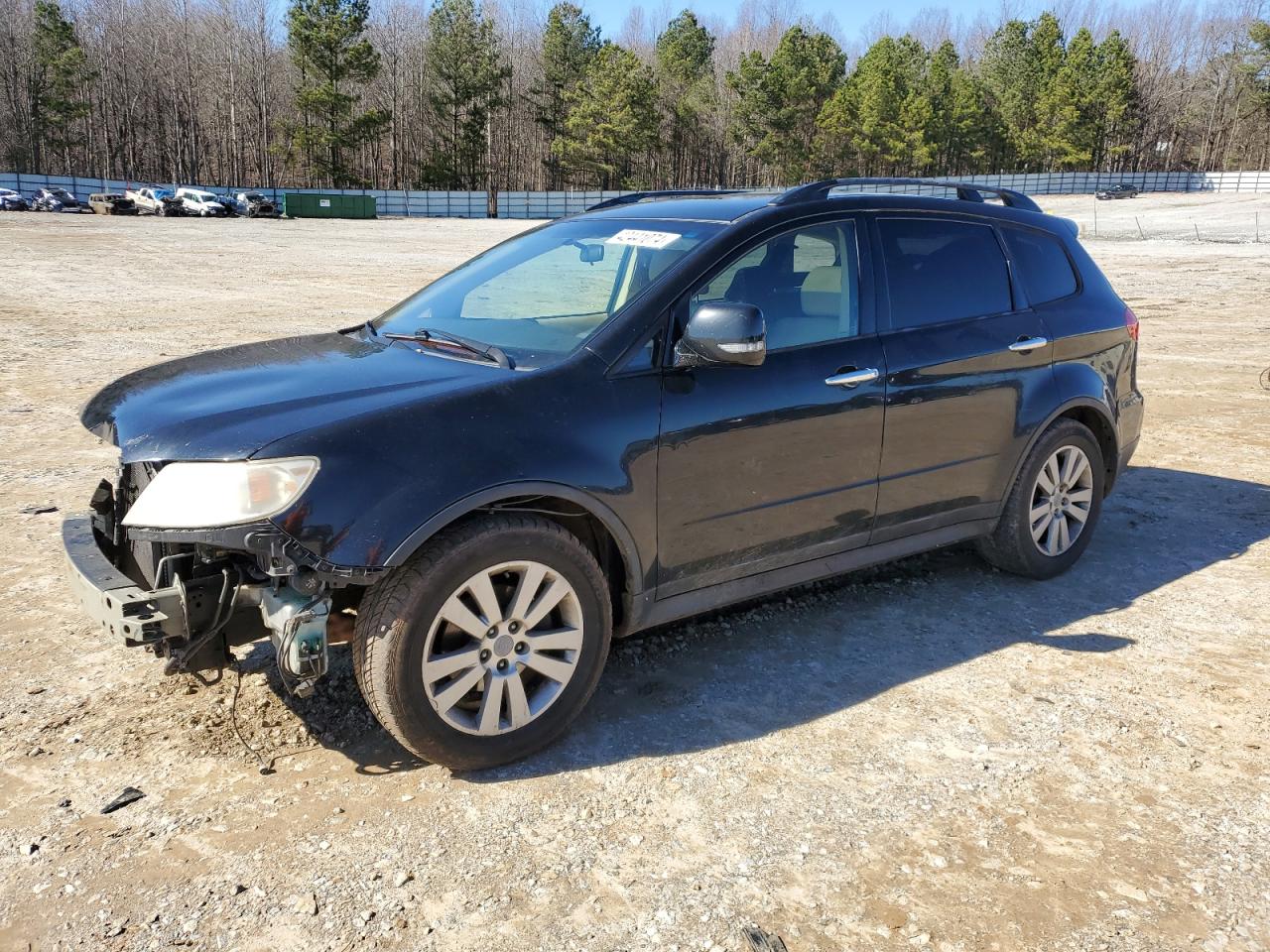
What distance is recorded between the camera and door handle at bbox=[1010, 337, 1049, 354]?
15.3 feet

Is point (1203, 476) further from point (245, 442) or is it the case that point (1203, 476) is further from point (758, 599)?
point (245, 442)

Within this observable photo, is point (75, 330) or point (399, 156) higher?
point (399, 156)

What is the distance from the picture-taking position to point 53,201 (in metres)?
53.1

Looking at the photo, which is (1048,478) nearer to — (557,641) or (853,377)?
(853,377)

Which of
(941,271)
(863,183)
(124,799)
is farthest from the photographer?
(863,183)

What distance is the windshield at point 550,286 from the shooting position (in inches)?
144

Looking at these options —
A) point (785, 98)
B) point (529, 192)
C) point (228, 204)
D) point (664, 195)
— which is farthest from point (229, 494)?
point (785, 98)

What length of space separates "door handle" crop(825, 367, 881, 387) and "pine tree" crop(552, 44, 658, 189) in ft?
255

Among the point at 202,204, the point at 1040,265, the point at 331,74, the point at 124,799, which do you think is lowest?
the point at 124,799

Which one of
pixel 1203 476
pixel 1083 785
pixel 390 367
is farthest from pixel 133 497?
pixel 1203 476

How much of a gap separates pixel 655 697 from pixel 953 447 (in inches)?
68.6

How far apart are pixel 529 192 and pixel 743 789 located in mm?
73315

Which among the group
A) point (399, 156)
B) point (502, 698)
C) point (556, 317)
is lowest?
point (502, 698)

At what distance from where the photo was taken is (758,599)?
471 cm
